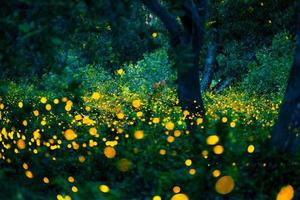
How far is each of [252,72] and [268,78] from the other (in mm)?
827

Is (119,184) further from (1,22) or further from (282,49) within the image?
(282,49)

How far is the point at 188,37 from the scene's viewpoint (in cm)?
743

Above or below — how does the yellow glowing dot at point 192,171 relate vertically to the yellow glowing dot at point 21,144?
below

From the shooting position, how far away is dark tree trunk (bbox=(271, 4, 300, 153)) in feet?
18.3

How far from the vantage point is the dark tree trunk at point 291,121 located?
5.58 m

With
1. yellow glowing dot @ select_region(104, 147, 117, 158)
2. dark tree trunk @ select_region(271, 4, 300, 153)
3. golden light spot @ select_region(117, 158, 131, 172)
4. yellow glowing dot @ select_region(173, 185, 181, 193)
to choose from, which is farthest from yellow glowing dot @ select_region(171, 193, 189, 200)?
yellow glowing dot @ select_region(104, 147, 117, 158)

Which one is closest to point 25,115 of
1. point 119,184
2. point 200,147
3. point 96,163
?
point 96,163

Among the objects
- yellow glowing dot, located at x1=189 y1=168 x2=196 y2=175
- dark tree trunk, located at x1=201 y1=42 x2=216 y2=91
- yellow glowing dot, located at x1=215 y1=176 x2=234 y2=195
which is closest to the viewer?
yellow glowing dot, located at x1=215 y1=176 x2=234 y2=195

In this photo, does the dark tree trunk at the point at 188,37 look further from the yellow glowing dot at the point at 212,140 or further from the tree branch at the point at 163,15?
the yellow glowing dot at the point at 212,140

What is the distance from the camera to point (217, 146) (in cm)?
496

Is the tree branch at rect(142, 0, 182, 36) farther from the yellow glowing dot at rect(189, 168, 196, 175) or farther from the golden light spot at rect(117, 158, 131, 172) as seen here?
the yellow glowing dot at rect(189, 168, 196, 175)

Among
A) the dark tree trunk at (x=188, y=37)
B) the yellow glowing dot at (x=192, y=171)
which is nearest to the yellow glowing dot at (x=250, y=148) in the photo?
the yellow glowing dot at (x=192, y=171)

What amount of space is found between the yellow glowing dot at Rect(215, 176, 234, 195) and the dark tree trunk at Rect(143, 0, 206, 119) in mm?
2262

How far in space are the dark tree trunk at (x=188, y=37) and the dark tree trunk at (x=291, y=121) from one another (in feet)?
4.85
